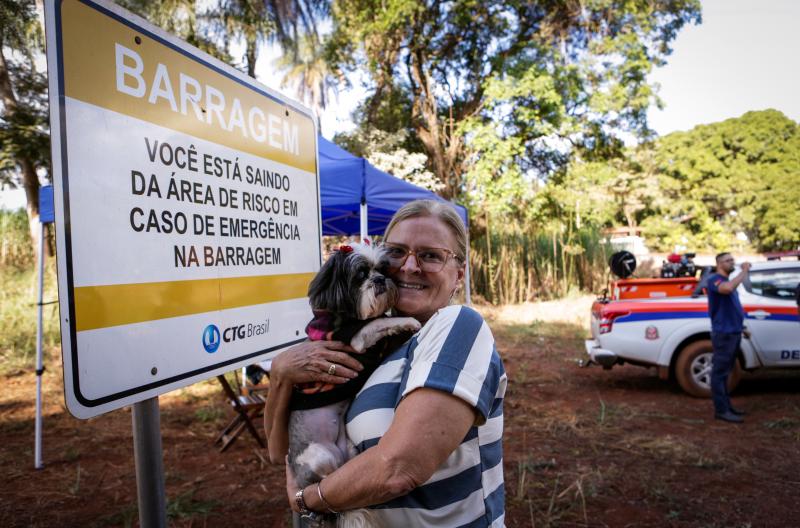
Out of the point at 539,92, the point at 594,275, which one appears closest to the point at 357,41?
the point at 539,92

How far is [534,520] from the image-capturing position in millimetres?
3447

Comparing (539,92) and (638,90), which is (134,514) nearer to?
(539,92)

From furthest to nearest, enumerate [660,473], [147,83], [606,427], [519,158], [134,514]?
[519,158] < [606,427] < [660,473] < [134,514] < [147,83]

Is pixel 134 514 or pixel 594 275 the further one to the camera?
pixel 594 275

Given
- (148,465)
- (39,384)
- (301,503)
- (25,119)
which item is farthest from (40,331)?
(301,503)

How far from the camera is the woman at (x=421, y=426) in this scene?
109cm

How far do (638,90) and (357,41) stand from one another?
31.1ft

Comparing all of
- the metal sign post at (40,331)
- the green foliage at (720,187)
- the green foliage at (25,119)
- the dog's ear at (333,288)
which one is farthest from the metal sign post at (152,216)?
the green foliage at (720,187)

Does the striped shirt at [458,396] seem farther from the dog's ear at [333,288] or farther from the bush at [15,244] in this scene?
the bush at [15,244]

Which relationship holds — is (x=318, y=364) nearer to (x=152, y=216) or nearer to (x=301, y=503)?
(x=301, y=503)

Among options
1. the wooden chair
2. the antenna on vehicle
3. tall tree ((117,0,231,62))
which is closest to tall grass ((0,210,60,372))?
the wooden chair

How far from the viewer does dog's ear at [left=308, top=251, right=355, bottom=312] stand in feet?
5.66

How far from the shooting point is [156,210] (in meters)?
1.24

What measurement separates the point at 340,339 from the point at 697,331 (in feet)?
20.4
